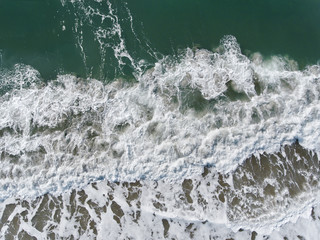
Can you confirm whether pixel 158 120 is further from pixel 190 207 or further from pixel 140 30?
pixel 140 30

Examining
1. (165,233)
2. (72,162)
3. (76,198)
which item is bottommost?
(165,233)

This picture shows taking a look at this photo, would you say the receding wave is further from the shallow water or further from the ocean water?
the shallow water

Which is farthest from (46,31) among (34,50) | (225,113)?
(225,113)

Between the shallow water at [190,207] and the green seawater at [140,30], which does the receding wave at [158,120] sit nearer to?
the shallow water at [190,207]

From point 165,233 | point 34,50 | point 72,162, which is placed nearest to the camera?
point 165,233

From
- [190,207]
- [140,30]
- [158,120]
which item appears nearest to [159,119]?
[158,120]

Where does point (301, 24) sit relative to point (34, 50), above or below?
above

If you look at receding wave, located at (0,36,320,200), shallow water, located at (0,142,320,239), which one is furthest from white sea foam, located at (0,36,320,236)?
shallow water, located at (0,142,320,239)

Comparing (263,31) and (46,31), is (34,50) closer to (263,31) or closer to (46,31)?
(46,31)
